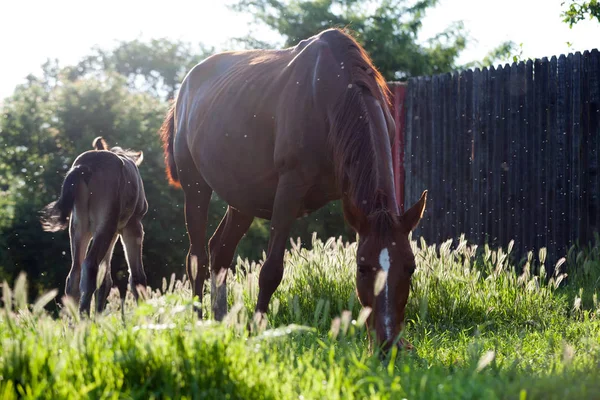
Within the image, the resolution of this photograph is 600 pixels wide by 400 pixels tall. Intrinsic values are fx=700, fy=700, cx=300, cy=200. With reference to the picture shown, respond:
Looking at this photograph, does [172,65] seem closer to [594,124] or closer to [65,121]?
[65,121]

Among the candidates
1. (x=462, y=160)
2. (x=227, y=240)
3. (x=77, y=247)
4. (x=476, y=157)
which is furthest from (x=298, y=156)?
(x=462, y=160)

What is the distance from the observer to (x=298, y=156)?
17.1 ft

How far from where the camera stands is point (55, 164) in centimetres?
1964

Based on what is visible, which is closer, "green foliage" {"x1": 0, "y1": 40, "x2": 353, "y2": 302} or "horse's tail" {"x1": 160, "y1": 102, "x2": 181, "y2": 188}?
"horse's tail" {"x1": 160, "y1": 102, "x2": 181, "y2": 188}

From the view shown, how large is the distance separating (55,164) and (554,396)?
1867 centimetres

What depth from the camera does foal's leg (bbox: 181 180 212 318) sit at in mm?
7245

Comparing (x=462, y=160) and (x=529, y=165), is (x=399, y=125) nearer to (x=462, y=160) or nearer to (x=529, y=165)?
(x=462, y=160)

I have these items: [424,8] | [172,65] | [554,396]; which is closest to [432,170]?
[554,396]

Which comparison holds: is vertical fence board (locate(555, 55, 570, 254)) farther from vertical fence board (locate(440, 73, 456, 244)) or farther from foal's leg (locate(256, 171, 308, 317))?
foal's leg (locate(256, 171, 308, 317))

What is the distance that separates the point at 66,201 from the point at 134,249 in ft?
4.69

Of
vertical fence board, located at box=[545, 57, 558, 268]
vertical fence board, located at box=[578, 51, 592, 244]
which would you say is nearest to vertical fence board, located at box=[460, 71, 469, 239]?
vertical fence board, located at box=[545, 57, 558, 268]

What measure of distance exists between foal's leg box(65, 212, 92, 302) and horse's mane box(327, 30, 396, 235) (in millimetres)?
3190

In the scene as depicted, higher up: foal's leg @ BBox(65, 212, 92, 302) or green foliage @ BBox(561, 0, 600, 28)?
green foliage @ BBox(561, 0, 600, 28)

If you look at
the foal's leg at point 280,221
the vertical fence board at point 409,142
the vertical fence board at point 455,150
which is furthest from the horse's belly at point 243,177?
the vertical fence board at point 409,142
